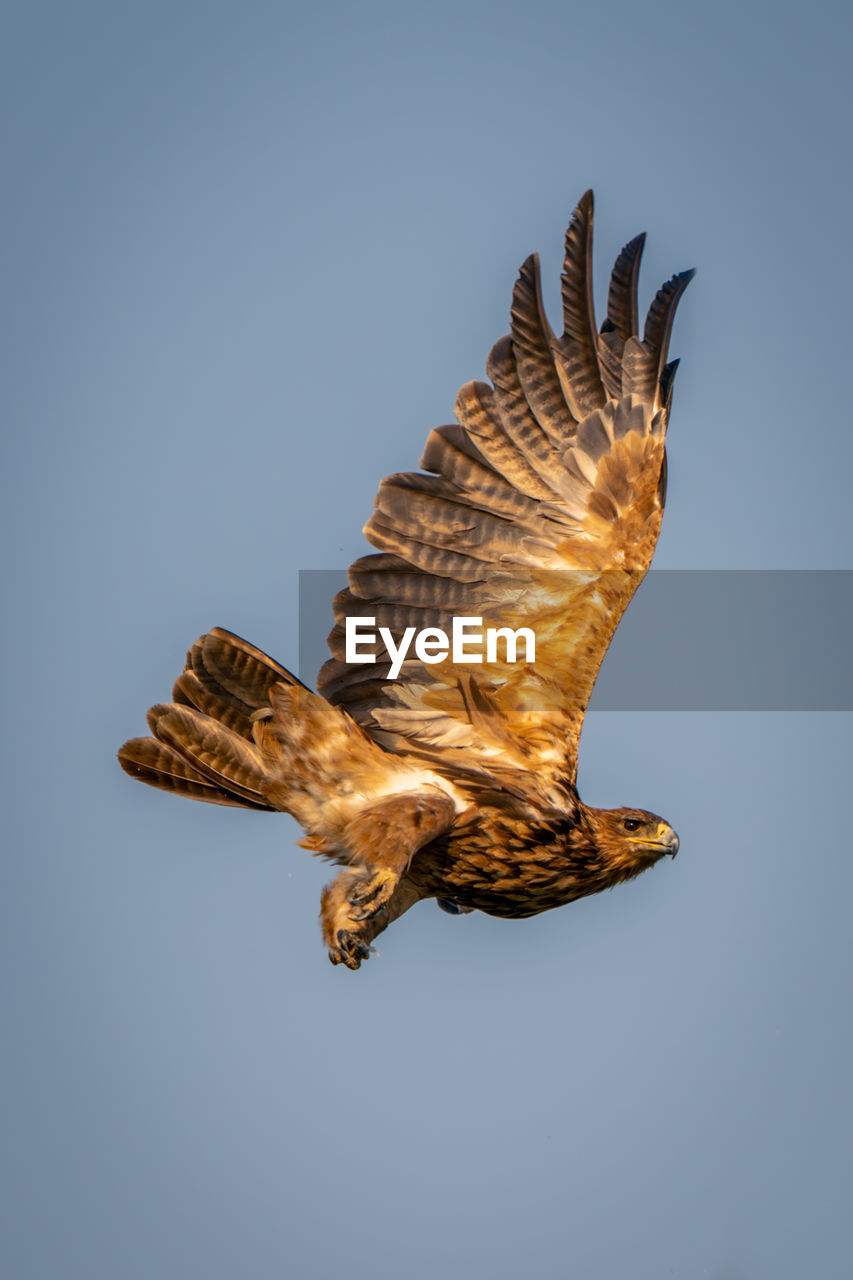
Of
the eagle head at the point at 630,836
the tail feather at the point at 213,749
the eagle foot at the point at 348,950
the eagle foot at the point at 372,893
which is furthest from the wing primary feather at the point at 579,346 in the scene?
the eagle foot at the point at 348,950

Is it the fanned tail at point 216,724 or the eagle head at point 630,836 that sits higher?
the fanned tail at point 216,724

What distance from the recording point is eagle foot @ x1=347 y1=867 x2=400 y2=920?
697cm

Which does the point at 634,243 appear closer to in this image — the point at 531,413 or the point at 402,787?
the point at 531,413

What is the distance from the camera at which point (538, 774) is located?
25.7ft

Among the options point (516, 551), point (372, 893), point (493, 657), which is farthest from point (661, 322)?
point (372, 893)

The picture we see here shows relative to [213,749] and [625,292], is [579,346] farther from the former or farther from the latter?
[213,749]

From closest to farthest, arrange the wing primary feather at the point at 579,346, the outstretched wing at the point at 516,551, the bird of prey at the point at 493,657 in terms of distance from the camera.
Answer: the bird of prey at the point at 493,657 → the outstretched wing at the point at 516,551 → the wing primary feather at the point at 579,346

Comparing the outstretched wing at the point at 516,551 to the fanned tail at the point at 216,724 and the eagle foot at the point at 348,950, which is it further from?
the eagle foot at the point at 348,950

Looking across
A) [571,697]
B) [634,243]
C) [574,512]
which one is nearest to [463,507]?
[574,512]

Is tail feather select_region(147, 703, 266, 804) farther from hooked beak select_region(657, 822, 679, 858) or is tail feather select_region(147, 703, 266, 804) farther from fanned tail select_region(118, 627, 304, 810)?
hooked beak select_region(657, 822, 679, 858)

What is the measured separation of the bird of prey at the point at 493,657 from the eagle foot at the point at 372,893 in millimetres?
497

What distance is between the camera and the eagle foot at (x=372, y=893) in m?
6.97

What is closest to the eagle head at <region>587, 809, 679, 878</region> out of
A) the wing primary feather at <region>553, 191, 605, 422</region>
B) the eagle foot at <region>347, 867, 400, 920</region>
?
the eagle foot at <region>347, 867, 400, 920</region>

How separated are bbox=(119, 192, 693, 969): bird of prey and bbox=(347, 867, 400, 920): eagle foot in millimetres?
497
